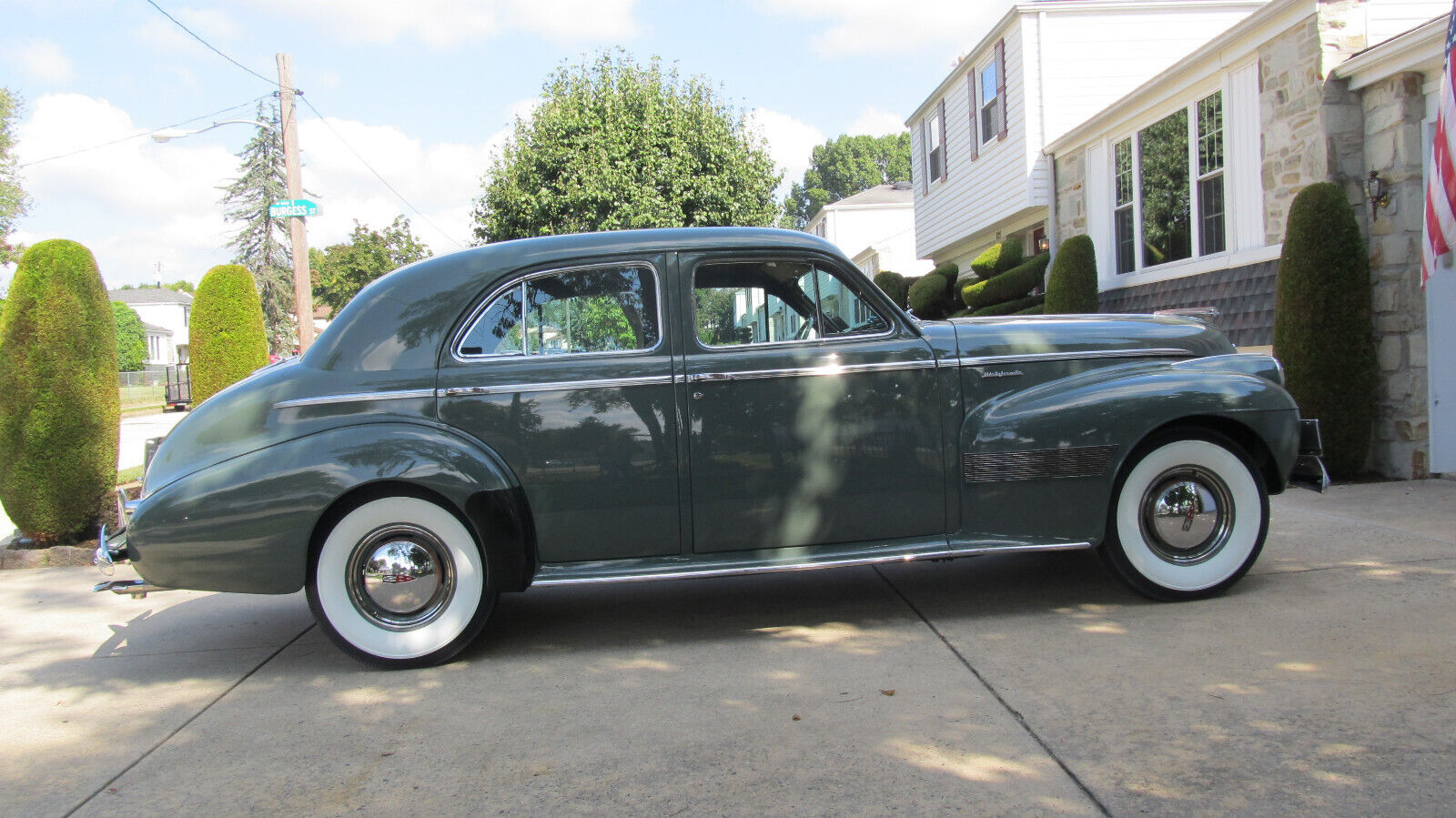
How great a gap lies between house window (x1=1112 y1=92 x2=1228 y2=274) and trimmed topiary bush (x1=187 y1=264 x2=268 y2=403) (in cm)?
1004

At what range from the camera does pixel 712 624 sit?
4574 mm

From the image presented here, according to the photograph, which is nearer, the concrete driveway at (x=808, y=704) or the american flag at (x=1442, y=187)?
the concrete driveway at (x=808, y=704)

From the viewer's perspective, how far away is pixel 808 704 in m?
3.44

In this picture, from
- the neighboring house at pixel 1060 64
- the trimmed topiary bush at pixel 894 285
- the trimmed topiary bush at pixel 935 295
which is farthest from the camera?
the trimmed topiary bush at pixel 894 285

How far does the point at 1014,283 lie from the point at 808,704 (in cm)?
1085

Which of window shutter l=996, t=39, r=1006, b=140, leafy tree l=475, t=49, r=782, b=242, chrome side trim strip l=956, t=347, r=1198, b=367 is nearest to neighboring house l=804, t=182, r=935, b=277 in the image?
leafy tree l=475, t=49, r=782, b=242

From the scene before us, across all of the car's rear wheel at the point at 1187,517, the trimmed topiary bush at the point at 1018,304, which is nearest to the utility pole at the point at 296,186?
the trimmed topiary bush at the point at 1018,304

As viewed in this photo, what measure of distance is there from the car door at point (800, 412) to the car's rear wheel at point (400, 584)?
103 cm

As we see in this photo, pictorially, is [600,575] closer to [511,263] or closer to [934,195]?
[511,263]

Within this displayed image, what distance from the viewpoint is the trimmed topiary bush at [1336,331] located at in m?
7.21

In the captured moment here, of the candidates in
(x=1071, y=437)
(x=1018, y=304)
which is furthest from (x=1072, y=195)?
(x=1071, y=437)

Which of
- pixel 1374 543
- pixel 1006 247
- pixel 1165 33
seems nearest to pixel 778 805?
pixel 1374 543

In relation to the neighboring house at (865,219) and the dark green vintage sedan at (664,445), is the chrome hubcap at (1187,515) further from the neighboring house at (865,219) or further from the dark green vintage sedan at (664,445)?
the neighboring house at (865,219)

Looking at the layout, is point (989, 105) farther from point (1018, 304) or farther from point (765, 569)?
point (765, 569)
